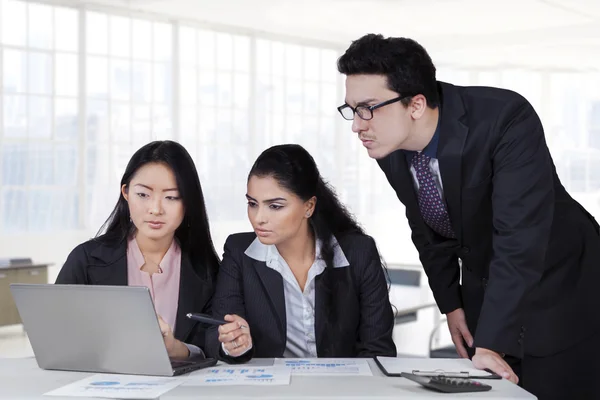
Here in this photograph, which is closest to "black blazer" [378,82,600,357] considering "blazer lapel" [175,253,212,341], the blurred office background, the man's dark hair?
the man's dark hair

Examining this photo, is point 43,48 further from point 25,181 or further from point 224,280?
point 224,280

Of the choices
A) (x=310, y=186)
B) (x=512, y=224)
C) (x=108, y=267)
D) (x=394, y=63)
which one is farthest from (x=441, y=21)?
(x=512, y=224)

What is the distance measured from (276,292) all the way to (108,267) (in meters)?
0.50

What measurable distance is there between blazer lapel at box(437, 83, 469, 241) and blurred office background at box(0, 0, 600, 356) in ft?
15.1

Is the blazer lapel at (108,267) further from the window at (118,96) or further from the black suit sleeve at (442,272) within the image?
the window at (118,96)

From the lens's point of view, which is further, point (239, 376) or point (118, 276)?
point (118, 276)

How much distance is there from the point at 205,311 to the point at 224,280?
13 centimetres

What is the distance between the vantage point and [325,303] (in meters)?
2.44

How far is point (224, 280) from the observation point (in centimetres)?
248

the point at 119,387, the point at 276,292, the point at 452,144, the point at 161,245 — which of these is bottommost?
the point at 119,387

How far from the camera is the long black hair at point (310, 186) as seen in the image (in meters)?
2.45

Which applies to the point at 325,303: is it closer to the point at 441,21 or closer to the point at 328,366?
the point at 328,366

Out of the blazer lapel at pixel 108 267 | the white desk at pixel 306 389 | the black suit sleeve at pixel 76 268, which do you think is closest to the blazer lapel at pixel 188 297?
the blazer lapel at pixel 108 267

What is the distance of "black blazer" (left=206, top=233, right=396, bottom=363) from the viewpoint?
242 centimetres
